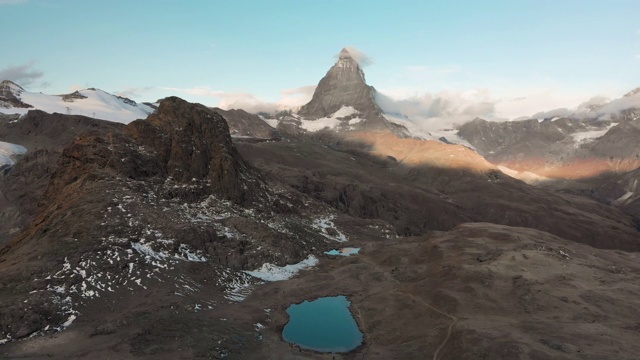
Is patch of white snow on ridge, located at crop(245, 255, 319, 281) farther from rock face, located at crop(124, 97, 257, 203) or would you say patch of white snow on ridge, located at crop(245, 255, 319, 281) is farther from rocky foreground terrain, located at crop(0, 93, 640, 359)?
rock face, located at crop(124, 97, 257, 203)

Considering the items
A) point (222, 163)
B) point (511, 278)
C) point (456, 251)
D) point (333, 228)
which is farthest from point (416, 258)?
point (222, 163)

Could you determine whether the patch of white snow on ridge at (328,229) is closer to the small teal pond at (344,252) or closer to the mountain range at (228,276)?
the mountain range at (228,276)

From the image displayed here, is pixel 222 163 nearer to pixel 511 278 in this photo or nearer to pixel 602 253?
pixel 511 278

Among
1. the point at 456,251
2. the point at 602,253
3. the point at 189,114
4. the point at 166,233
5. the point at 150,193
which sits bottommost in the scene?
the point at 602,253

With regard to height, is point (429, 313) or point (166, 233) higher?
point (166, 233)

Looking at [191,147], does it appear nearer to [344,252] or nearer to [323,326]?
[344,252]

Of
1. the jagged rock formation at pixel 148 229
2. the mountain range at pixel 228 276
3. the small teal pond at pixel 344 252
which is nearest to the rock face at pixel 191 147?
the jagged rock formation at pixel 148 229

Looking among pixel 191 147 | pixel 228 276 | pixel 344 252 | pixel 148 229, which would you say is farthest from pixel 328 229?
pixel 148 229
